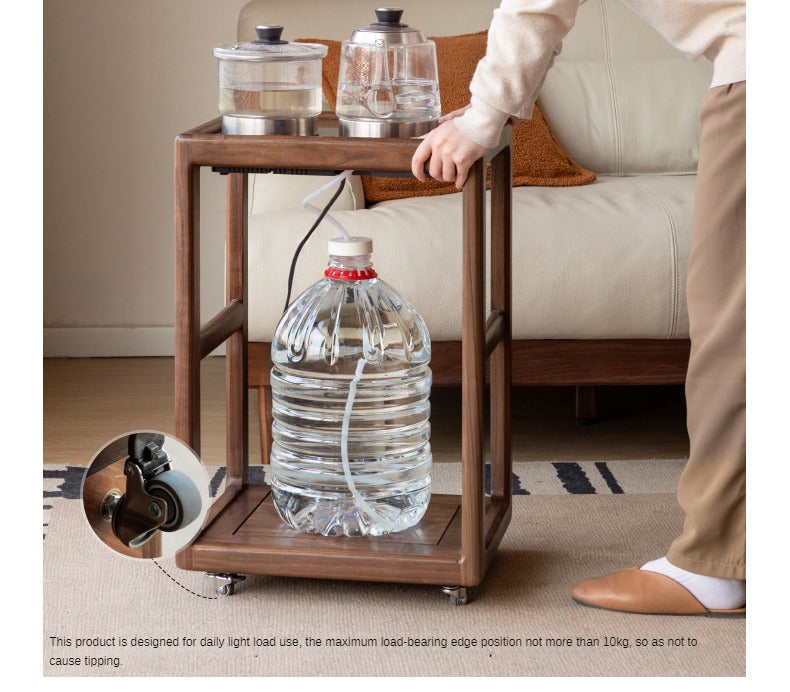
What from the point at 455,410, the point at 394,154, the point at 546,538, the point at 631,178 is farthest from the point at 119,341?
the point at 394,154

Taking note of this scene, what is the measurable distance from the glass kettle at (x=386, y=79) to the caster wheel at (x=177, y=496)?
0.44m

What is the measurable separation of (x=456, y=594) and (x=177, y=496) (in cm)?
41

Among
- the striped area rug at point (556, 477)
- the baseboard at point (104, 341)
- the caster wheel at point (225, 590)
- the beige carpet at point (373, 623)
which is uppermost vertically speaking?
the baseboard at point (104, 341)

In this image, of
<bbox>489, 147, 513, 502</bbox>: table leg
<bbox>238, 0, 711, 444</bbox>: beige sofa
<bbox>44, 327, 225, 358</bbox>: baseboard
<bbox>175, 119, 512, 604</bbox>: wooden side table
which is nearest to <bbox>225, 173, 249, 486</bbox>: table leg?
<bbox>175, 119, 512, 604</bbox>: wooden side table

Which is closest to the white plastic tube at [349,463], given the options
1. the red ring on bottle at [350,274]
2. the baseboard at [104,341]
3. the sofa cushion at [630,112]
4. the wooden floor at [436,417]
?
the red ring on bottle at [350,274]

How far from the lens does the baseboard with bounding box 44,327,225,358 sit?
271 cm

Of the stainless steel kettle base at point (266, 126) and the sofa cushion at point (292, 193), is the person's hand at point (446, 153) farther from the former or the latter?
the sofa cushion at point (292, 193)

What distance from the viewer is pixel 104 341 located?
271cm

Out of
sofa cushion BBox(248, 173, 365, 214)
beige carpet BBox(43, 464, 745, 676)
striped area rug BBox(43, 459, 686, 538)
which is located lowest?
beige carpet BBox(43, 464, 745, 676)

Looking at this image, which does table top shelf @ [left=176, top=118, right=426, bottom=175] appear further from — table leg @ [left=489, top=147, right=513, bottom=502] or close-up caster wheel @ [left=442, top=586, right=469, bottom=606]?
close-up caster wheel @ [left=442, top=586, right=469, bottom=606]

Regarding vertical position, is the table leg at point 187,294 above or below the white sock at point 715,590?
above

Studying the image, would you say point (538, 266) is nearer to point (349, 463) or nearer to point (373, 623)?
point (349, 463)

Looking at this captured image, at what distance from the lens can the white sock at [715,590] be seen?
4.61ft

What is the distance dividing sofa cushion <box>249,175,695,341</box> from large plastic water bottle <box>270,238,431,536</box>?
32 cm
